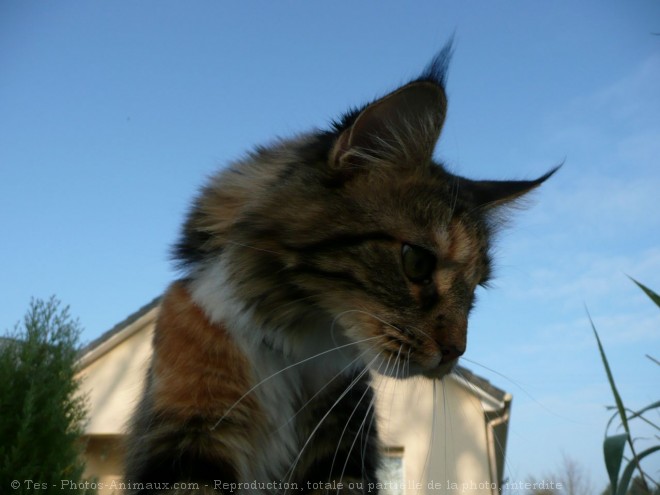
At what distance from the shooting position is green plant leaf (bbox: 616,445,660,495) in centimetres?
123

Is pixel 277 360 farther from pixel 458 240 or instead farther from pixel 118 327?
pixel 118 327

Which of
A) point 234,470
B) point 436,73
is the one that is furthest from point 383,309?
point 436,73

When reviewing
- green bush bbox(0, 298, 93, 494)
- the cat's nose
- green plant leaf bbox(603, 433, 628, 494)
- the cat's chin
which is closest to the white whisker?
the cat's chin

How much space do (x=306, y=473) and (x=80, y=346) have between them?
3529 mm

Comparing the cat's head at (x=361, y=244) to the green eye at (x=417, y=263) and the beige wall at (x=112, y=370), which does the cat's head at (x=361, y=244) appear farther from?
the beige wall at (x=112, y=370)

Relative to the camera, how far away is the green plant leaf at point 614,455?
124 cm

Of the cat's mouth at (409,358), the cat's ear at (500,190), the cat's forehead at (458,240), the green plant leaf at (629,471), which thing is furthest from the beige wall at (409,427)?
the green plant leaf at (629,471)

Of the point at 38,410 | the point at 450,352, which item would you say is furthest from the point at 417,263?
the point at 38,410

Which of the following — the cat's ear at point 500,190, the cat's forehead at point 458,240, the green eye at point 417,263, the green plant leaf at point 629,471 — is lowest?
the green plant leaf at point 629,471

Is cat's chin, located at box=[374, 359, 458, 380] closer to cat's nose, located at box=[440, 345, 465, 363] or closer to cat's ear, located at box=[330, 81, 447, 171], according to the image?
cat's nose, located at box=[440, 345, 465, 363]

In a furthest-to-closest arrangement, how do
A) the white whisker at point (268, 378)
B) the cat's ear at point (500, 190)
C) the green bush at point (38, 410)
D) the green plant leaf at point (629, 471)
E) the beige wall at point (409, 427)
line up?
the beige wall at point (409, 427) → the green bush at point (38, 410) → the cat's ear at point (500, 190) → the white whisker at point (268, 378) → the green plant leaf at point (629, 471)

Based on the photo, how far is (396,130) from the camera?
2098 mm

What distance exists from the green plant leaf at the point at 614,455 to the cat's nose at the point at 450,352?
62 cm

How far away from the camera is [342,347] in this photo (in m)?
1.99
